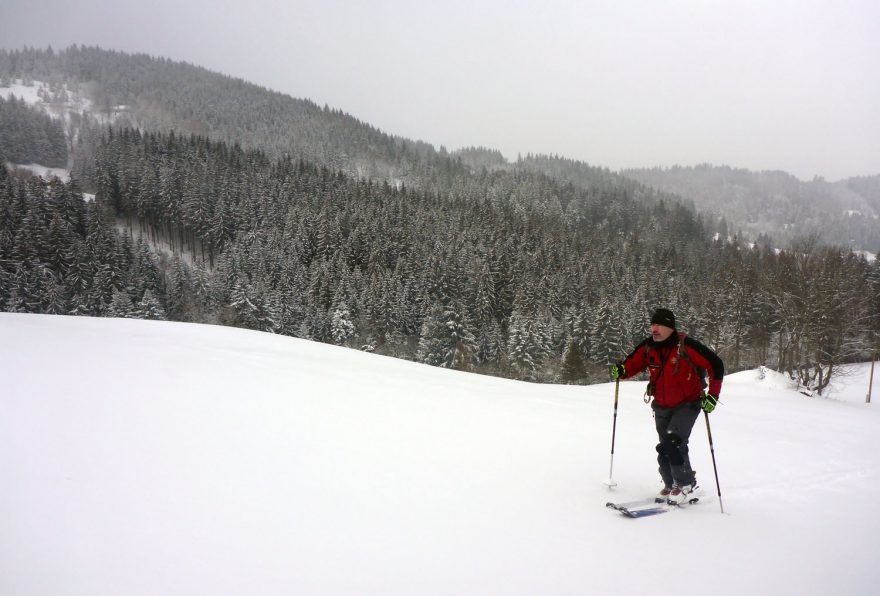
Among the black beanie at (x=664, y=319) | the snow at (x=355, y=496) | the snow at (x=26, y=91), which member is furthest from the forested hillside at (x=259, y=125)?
the black beanie at (x=664, y=319)

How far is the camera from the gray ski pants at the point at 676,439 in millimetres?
5340

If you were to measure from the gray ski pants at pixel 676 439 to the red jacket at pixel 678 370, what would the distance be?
98mm

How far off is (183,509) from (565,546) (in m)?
3.35

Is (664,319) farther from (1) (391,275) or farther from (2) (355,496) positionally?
(1) (391,275)

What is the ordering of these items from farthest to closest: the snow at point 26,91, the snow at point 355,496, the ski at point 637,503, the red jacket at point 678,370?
1. the snow at point 26,91
2. the red jacket at point 678,370
3. the ski at point 637,503
4. the snow at point 355,496

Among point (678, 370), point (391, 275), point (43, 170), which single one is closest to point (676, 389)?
point (678, 370)

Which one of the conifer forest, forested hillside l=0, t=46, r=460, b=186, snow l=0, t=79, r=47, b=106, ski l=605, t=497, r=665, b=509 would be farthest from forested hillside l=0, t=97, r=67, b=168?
ski l=605, t=497, r=665, b=509

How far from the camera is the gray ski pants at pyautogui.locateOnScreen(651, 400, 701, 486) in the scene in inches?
210

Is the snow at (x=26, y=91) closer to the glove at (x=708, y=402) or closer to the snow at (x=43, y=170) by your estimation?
the snow at (x=43, y=170)

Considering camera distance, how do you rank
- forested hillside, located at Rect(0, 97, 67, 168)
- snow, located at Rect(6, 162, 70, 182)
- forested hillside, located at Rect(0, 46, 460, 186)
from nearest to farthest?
1. snow, located at Rect(6, 162, 70, 182)
2. forested hillside, located at Rect(0, 97, 67, 168)
3. forested hillside, located at Rect(0, 46, 460, 186)

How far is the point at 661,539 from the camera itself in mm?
4406

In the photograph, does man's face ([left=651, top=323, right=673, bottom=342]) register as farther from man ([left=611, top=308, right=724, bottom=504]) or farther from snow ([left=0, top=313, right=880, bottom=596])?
snow ([left=0, top=313, right=880, bottom=596])

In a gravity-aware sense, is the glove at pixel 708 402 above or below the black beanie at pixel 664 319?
below

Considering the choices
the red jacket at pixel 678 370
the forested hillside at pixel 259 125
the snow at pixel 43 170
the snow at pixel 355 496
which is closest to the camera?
the snow at pixel 355 496
